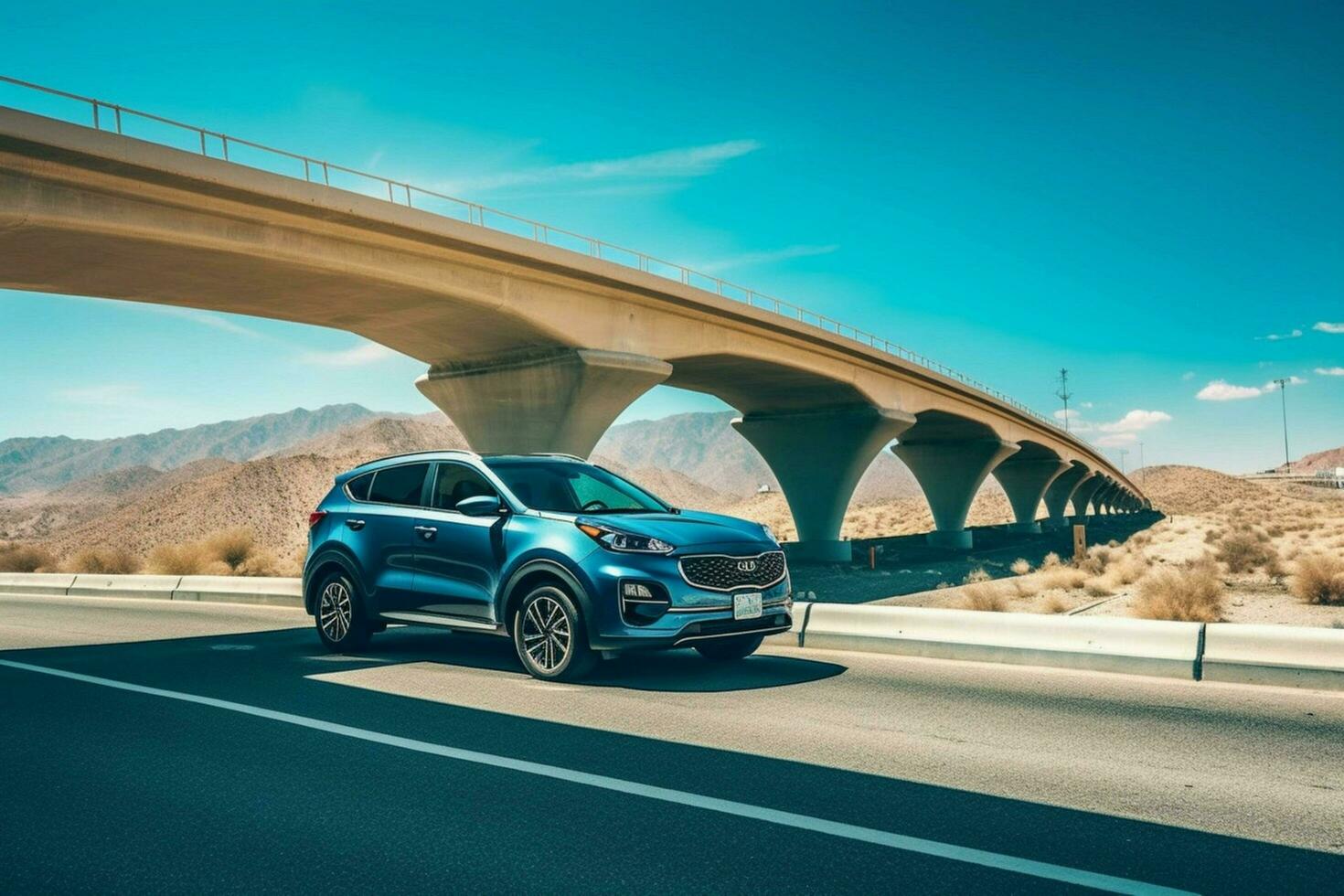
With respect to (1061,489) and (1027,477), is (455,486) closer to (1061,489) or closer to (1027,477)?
(1027,477)

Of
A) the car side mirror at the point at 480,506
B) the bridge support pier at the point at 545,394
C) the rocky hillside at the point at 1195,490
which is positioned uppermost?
the bridge support pier at the point at 545,394

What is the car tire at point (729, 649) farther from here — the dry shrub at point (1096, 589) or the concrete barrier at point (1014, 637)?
the dry shrub at point (1096, 589)

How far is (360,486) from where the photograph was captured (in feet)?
35.1

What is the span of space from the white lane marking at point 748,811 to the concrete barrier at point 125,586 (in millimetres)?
12774

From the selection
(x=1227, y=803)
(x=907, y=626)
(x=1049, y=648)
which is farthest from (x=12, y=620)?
(x=1227, y=803)

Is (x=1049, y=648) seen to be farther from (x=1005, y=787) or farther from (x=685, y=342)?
(x=685, y=342)

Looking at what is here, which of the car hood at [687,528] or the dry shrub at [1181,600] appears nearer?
the car hood at [687,528]

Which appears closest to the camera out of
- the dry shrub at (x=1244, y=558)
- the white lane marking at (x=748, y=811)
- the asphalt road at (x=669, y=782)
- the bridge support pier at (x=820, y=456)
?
the white lane marking at (x=748, y=811)

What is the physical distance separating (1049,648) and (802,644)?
2497mm

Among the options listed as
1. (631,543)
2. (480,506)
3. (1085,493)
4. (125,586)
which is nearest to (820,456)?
(125,586)

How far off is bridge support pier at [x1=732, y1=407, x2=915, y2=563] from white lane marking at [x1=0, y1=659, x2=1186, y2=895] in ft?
118

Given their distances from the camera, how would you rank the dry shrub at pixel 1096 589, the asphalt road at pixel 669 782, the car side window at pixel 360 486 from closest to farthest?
the asphalt road at pixel 669 782 → the car side window at pixel 360 486 → the dry shrub at pixel 1096 589

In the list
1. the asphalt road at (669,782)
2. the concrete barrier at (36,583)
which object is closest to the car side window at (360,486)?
the asphalt road at (669,782)

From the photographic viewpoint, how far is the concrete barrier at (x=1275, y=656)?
805 centimetres
